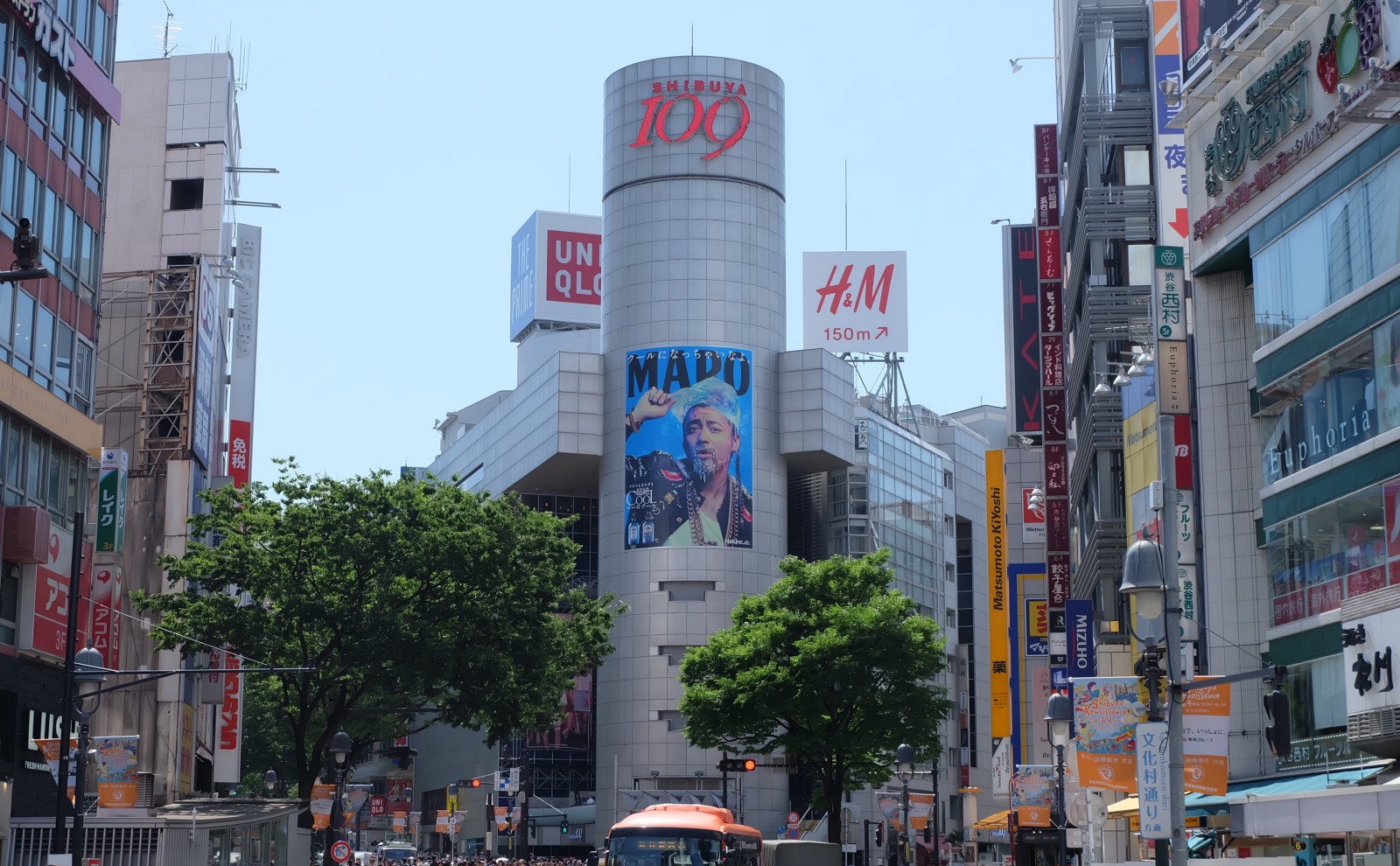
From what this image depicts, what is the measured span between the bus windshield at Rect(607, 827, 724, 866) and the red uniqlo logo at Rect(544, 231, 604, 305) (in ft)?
367

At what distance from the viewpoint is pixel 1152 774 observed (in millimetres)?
27406

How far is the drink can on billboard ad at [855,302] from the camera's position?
435 feet

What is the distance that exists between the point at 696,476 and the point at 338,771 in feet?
181

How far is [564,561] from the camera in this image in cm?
5734

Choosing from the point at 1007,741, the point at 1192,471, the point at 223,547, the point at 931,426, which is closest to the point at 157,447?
the point at 223,547

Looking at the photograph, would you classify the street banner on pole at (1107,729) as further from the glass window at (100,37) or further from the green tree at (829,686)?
the glass window at (100,37)

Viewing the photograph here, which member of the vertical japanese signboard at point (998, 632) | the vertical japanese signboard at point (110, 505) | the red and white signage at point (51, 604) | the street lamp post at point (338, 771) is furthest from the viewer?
the vertical japanese signboard at point (998, 632)

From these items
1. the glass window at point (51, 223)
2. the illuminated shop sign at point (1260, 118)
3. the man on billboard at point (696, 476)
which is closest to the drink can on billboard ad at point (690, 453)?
the man on billboard at point (696, 476)

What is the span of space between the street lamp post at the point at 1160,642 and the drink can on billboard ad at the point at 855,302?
351ft

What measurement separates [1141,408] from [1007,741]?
2326cm

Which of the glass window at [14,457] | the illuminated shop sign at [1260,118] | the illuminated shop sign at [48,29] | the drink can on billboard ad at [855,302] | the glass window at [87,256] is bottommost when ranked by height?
the glass window at [14,457]

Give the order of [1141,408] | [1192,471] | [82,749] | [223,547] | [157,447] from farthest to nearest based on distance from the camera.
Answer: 1. [157,447]
2. [223,547]
3. [1141,408]
4. [1192,471]
5. [82,749]

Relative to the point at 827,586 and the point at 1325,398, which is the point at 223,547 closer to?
the point at 827,586

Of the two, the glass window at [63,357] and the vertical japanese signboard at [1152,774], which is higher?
the glass window at [63,357]
